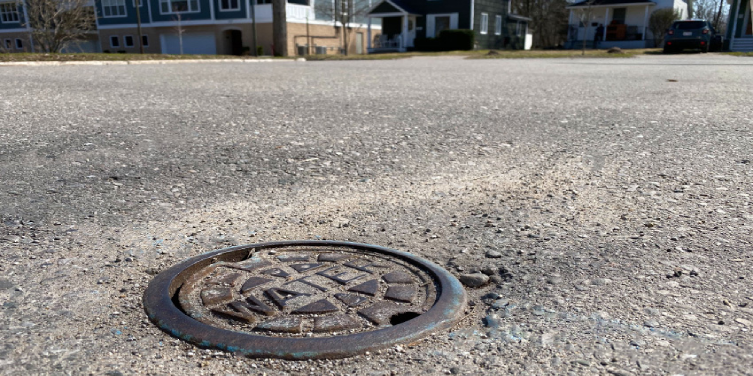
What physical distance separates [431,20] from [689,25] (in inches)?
702

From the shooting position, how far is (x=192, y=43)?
1588 inches

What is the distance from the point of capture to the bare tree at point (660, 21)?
36375mm

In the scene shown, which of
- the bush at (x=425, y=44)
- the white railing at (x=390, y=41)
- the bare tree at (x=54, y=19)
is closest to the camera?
the bare tree at (x=54, y=19)

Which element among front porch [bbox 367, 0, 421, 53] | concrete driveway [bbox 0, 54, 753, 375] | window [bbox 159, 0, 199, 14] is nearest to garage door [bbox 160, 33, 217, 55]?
window [bbox 159, 0, 199, 14]

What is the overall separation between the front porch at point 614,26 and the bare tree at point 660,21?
1.64 feet

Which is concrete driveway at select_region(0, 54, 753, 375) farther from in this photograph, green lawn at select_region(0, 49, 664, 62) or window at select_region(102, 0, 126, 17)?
window at select_region(102, 0, 126, 17)

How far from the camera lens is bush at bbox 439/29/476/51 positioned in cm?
3694

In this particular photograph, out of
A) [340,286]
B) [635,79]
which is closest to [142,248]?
[340,286]

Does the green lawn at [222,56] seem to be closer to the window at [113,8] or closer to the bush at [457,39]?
the bush at [457,39]

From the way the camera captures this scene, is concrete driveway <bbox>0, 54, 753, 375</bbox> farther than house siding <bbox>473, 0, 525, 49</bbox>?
No

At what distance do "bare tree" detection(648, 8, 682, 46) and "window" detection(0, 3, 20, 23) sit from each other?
47.4 meters

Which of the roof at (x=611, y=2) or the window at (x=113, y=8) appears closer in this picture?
the roof at (x=611, y=2)

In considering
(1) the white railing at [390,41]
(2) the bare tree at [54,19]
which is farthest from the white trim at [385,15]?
(2) the bare tree at [54,19]

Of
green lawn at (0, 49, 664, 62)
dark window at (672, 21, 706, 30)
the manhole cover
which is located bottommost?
the manhole cover
